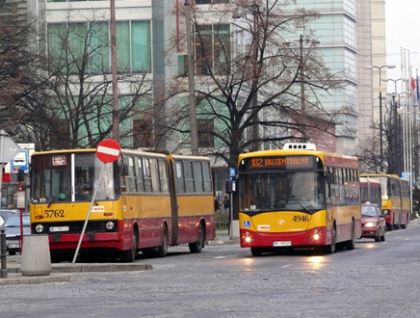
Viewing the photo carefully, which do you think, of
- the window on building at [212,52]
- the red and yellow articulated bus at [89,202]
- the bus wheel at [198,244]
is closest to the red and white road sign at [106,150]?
the red and yellow articulated bus at [89,202]

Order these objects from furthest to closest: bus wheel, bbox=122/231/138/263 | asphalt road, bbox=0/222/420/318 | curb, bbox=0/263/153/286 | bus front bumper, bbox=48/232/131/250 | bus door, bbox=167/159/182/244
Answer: bus door, bbox=167/159/182/244 < bus wheel, bbox=122/231/138/263 < bus front bumper, bbox=48/232/131/250 < curb, bbox=0/263/153/286 < asphalt road, bbox=0/222/420/318

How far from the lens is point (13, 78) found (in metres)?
36.1

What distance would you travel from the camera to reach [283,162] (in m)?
32.8

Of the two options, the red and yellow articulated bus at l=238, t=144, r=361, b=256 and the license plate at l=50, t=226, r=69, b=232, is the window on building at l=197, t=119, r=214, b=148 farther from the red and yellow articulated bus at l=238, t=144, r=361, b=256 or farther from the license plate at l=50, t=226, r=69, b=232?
the license plate at l=50, t=226, r=69, b=232

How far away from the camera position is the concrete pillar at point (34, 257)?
23375 millimetres

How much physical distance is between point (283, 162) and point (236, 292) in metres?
13.9

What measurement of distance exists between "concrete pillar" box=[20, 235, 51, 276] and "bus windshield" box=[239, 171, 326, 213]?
33.0 feet

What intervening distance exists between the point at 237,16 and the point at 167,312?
34.5 m

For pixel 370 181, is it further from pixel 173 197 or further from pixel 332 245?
pixel 332 245

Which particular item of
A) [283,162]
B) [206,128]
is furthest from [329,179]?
[206,128]

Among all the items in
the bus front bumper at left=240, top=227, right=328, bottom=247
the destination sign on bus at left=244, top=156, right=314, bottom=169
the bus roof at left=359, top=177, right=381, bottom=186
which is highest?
the destination sign on bus at left=244, top=156, right=314, bottom=169

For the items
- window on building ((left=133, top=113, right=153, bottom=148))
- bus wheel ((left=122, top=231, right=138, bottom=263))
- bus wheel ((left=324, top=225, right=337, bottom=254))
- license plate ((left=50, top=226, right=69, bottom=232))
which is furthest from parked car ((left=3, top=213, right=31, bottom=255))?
window on building ((left=133, top=113, right=153, bottom=148))

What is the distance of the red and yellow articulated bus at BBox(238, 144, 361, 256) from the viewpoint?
32.1m

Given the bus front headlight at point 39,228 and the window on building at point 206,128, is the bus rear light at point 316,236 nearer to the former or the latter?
the bus front headlight at point 39,228
